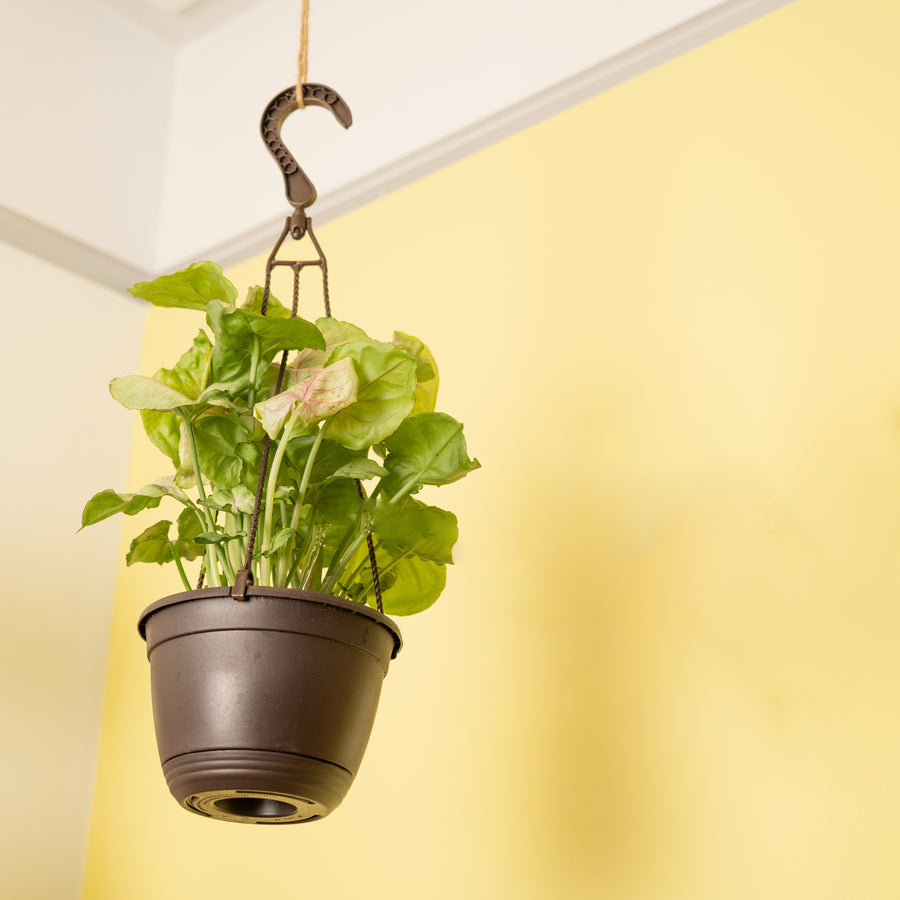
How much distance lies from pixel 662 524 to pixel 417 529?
0.37 metres

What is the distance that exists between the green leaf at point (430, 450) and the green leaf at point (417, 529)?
24 millimetres

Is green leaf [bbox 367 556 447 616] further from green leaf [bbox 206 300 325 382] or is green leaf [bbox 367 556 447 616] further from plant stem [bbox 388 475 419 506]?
green leaf [bbox 206 300 325 382]

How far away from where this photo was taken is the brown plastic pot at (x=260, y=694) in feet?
2.87

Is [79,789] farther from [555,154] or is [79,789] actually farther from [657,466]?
[555,154]

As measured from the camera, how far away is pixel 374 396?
973 millimetres

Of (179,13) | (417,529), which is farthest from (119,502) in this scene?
(179,13)

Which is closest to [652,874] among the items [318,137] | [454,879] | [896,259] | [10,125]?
[454,879]

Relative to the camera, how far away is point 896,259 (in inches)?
46.4

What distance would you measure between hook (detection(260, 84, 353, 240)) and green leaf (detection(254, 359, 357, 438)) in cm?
25

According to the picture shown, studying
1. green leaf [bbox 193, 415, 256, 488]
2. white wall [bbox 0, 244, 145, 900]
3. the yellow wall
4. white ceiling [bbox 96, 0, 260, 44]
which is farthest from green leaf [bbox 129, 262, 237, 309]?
white ceiling [bbox 96, 0, 260, 44]

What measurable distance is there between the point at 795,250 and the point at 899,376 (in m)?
0.22

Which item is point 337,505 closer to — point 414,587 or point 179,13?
point 414,587

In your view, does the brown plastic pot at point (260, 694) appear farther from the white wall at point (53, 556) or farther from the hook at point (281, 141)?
the white wall at point (53, 556)

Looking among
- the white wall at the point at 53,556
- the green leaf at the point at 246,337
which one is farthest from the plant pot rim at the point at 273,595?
the white wall at the point at 53,556
